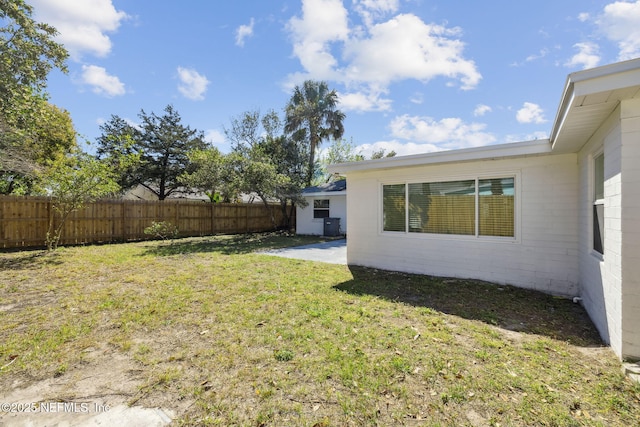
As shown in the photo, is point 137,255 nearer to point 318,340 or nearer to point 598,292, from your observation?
point 318,340

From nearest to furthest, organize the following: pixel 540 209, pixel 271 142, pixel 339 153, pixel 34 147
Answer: pixel 540 209
pixel 34 147
pixel 271 142
pixel 339 153

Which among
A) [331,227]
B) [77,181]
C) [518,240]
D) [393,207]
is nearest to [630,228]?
[518,240]

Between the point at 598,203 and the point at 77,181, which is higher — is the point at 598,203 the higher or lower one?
the lower one

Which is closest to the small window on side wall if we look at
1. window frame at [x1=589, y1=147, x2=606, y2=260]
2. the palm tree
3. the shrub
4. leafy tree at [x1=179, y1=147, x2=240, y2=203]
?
leafy tree at [x1=179, y1=147, x2=240, y2=203]

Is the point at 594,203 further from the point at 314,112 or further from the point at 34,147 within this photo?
the point at 34,147

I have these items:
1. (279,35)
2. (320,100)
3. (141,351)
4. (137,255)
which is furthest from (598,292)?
(320,100)

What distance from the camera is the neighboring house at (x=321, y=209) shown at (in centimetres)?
1546

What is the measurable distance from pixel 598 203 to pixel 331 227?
38.9 feet

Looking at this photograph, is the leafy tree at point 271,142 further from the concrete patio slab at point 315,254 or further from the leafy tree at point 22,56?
the leafy tree at point 22,56

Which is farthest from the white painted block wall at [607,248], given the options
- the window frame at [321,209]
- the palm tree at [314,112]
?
the palm tree at [314,112]

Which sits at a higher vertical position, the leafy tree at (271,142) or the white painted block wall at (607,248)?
the leafy tree at (271,142)

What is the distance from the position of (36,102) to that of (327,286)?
1069 cm

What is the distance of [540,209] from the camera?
5094mm

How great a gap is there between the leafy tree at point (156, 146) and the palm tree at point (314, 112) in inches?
312
